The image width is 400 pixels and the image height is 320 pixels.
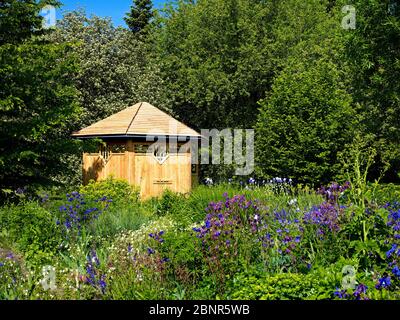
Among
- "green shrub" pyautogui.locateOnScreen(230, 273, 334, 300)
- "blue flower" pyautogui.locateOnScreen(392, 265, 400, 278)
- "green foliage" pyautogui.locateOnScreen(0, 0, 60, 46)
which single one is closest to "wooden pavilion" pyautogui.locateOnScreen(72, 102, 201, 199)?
"green foliage" pyautogui.locateOnScreen(0, 0, 60, 46)

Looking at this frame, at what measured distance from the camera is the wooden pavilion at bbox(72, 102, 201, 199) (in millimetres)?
19094

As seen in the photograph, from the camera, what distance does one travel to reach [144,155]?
62.6 ft

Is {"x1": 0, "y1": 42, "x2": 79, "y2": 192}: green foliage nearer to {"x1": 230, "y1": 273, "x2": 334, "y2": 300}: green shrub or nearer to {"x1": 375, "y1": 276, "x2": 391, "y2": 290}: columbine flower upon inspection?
{"x1": 230, "y1": 273, "x2": 334, "y2": 300}: green shrub

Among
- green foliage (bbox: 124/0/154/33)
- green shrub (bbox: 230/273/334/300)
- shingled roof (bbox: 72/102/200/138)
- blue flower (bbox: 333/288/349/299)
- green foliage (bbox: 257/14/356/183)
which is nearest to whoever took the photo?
blue flower (bbox: 333/288/349/299)

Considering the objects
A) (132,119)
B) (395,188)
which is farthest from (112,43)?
(395,188)

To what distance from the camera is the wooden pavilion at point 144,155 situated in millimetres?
19094

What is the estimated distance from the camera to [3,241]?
8914 mm

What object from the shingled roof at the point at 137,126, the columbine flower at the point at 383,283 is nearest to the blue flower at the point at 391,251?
the columbine flower at the point at 383,283

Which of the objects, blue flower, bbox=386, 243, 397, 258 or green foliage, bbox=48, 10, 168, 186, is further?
green foliage, bbox=48, 10, 168, 186

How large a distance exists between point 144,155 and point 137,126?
133 centimetres

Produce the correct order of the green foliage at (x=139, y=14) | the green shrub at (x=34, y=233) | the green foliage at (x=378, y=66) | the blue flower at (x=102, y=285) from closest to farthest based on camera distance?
1. the blue flower at (x=102, y=285)
2. the green shrub at (x=34, y=233)
3. the green foliage at (x=378, y=66)
4. the green foliage at (x=139, y=14)

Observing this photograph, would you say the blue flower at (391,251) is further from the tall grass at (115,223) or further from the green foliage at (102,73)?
the green foliage at (102,73)

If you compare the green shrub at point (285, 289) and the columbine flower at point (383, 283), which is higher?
the columbine flower at point (383, 283)

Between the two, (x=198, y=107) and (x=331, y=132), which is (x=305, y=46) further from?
(x=331, y=132)
